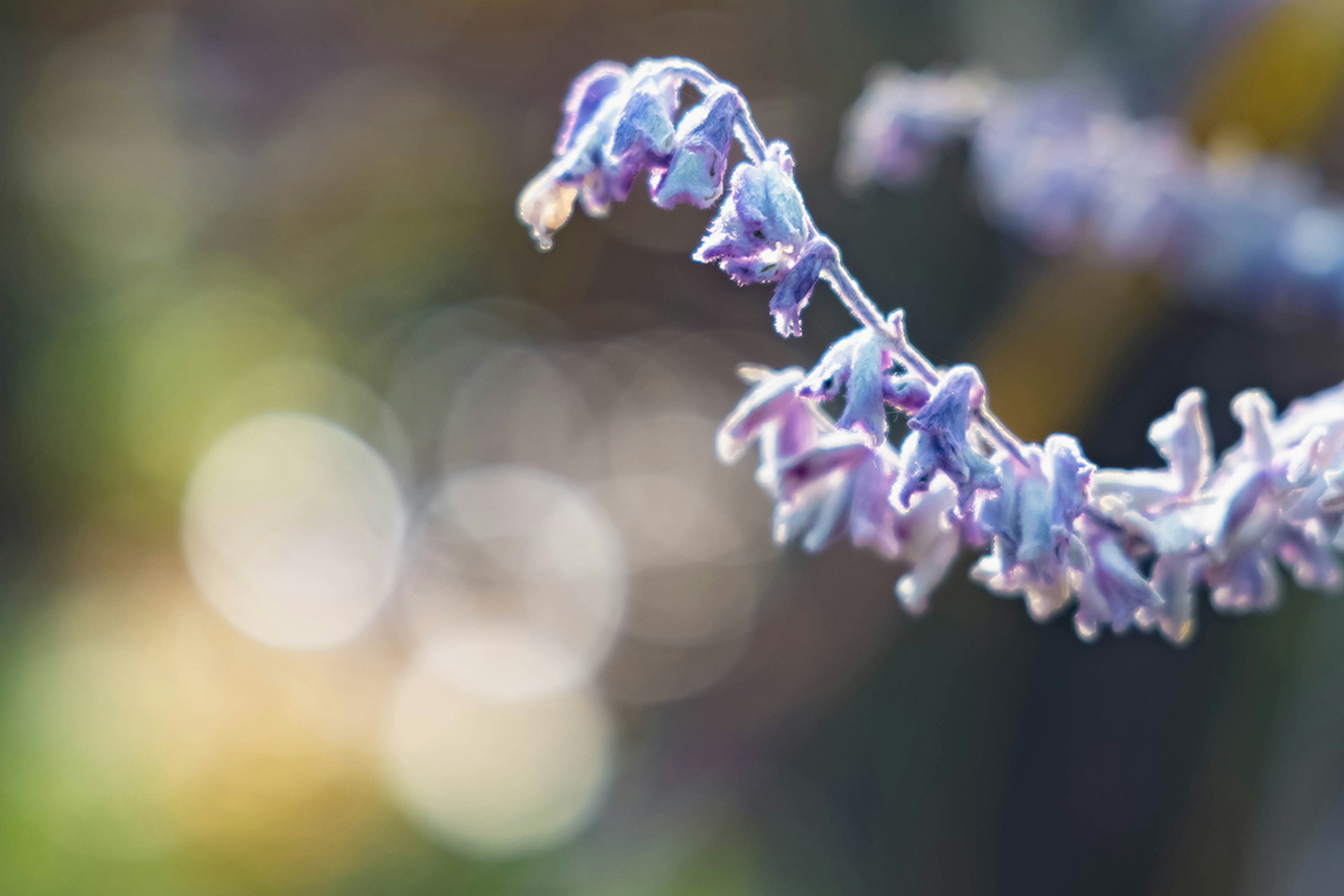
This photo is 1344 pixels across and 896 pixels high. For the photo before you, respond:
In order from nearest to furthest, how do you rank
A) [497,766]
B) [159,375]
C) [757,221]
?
[757,221] < [497,766] < [159,375]

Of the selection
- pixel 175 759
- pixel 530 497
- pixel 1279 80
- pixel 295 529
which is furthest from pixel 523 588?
pixel 1279 80

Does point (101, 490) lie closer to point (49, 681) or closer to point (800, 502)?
point (49, 681)

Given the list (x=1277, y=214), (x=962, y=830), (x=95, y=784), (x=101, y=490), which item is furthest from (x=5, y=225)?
(x=1277, y=214)

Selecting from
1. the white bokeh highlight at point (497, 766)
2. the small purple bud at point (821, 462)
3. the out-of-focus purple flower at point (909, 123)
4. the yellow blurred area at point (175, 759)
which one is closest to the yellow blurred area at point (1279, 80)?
the out-of-focus purple flower at point (909, 123)

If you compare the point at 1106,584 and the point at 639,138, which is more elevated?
the point at 639,138

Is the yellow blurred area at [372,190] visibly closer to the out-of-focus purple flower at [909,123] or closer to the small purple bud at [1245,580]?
the out-of-focus purple flower at [909,123]

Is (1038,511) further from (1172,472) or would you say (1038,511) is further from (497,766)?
(497,766)

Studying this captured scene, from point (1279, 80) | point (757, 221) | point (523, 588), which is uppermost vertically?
point (523, 588)
